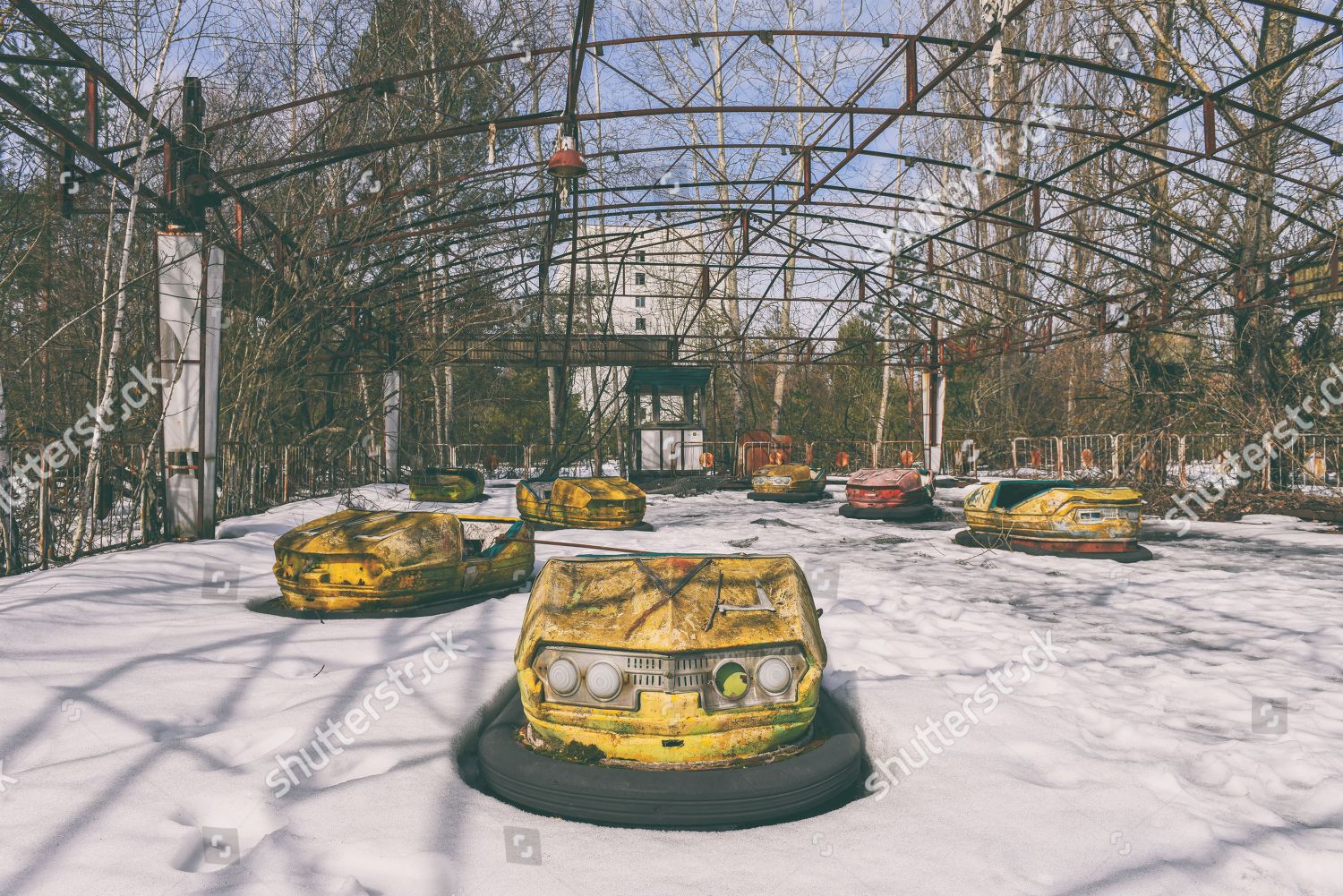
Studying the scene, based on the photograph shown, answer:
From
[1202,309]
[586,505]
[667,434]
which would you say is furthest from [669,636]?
[667,434]

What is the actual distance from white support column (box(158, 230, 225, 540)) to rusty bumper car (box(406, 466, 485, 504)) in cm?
564

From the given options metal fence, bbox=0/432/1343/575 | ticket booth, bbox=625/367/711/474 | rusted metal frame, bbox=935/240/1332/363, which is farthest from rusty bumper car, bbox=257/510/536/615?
ticket booth, bbox=625/367/711/474

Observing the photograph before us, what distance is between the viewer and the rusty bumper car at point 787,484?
1575 cm

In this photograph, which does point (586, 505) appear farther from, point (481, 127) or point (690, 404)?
point (690, 404)

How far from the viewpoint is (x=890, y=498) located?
12820 mm

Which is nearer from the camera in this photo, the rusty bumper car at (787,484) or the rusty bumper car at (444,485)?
the rusty bumper car at (444,485)

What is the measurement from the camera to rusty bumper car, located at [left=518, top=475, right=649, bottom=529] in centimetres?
1045

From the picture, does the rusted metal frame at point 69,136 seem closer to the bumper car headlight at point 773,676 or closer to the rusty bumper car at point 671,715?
the rusty bumper car at point 671,715

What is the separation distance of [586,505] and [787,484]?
20.8 ft

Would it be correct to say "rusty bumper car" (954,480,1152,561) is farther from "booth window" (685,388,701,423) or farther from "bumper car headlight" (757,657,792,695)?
"booth window" (685,388,701,423)

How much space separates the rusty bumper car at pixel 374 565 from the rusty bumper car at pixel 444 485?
8.33 meters

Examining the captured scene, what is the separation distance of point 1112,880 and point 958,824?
1.47 feet

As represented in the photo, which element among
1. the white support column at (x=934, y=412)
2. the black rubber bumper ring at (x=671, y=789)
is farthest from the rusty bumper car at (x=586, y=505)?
the white support column at (x=934, y=412)

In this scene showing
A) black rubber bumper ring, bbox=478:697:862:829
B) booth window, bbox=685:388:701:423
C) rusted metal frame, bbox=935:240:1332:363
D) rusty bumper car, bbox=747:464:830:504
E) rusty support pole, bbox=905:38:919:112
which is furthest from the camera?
booth window, bbox=685:388:701:423
